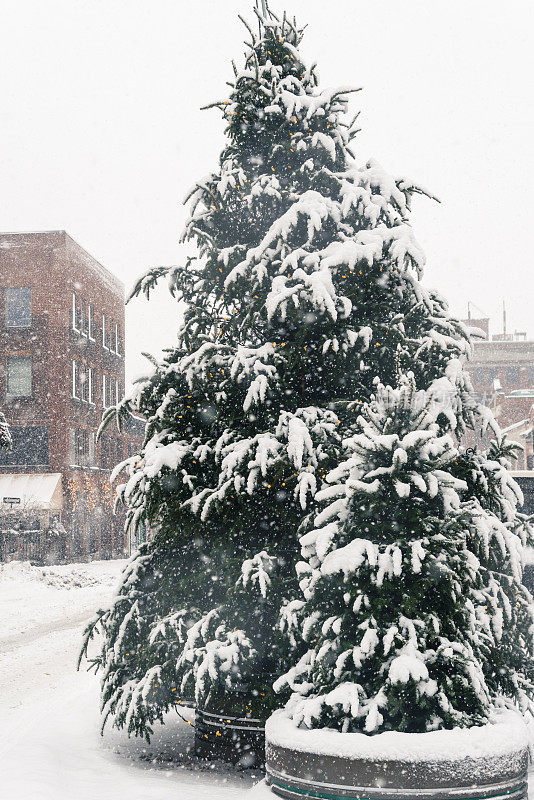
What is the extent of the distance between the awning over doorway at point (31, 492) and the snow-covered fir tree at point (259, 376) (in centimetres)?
3373

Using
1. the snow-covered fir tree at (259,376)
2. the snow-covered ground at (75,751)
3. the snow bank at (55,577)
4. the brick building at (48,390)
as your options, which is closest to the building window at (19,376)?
the brick building at (48,390)

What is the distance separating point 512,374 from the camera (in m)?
72.9

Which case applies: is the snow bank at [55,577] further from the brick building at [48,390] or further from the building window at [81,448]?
the building window at [81,448]

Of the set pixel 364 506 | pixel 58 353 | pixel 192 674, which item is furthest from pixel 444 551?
pixel 58 353

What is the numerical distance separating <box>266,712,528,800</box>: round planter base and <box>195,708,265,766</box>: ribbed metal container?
2089mm

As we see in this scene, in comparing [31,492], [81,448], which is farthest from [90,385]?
[31,492]

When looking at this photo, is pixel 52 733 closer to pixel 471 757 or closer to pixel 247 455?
pixel 247 455

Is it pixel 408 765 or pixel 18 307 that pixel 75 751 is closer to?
pixel 408 765

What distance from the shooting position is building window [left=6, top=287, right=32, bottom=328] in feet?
142

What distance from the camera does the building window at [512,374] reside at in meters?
72.8

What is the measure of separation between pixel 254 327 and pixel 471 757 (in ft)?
14.1

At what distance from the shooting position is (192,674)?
22.4 ft

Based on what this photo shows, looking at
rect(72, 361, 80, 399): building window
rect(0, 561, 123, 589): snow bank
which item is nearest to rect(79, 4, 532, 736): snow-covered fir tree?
rect(0, 561, 123, 589): snow bank

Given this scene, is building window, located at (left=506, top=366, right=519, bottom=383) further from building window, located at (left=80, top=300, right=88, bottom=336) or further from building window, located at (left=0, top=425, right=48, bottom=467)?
building window, located at (left=0, top=425, right=48, bottom=467)
